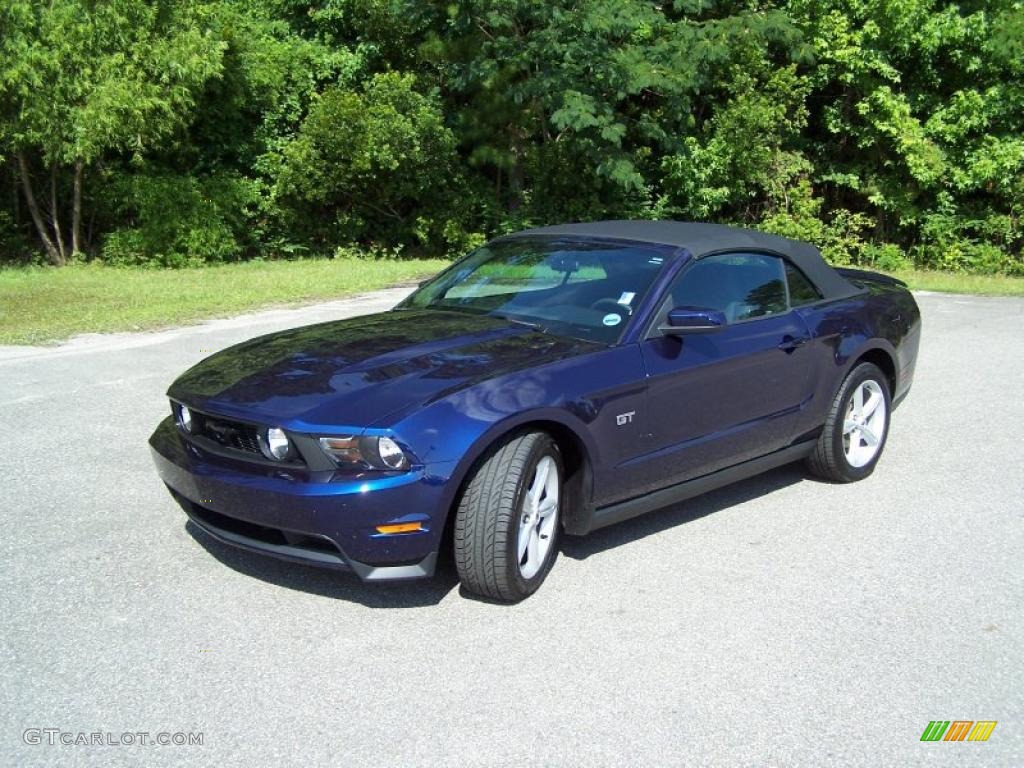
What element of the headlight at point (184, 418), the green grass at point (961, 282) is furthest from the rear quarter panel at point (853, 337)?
the green grass at point (961, 282)

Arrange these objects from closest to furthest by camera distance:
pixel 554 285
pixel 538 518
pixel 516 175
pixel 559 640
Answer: pixel 559 640
pixel 538 518
pixel 554 285
pixel 516 175

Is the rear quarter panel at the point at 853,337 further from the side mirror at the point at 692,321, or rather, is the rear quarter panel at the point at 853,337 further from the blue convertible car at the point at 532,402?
the side mirror at the point at 692,321

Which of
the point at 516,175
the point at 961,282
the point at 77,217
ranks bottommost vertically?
the point at 961,282

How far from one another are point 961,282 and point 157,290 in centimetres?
1340

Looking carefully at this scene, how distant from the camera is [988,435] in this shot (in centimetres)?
680

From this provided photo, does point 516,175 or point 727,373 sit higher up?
point 727,373

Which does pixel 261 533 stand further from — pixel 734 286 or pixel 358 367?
pixel 734 286

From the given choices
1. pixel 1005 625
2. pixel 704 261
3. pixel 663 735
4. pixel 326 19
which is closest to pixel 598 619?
pixel 663 735

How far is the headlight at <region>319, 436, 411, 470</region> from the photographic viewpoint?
3.70 meters

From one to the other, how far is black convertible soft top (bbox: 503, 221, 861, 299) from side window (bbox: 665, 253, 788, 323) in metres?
0.06

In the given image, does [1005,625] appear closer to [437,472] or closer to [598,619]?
[598,619]

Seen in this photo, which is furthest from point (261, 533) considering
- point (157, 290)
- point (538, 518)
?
point (157, 290)

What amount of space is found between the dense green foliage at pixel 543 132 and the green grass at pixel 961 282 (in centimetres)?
96

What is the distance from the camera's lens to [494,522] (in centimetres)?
383
